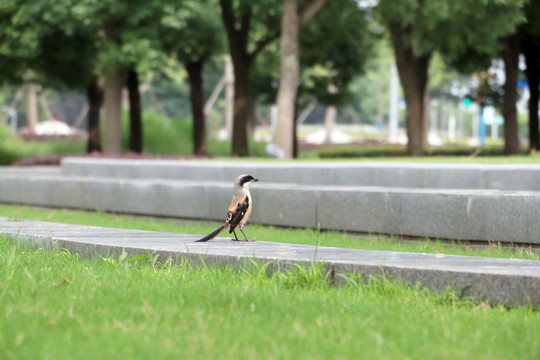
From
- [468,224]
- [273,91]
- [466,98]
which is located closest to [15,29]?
[273,91]

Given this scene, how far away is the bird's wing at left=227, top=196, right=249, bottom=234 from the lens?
25.8 feet

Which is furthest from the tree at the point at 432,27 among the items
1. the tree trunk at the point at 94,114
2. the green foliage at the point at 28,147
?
the green foliage at the point at 28,147

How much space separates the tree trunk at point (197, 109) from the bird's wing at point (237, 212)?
26053 mm

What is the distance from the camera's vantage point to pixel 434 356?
4105 mm

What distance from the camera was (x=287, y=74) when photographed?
75.9ft

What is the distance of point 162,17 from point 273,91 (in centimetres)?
987

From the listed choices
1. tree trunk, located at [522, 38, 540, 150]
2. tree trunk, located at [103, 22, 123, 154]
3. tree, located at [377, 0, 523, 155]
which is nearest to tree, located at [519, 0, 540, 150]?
tree trunk, located at [522, 38, 540, 150]

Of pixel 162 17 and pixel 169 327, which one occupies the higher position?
pixel 162 17

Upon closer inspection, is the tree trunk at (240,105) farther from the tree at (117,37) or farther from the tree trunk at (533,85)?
the tree trunk at (533,85)

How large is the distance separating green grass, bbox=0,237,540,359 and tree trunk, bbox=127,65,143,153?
25.9 meters

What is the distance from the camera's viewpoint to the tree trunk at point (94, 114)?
35.1 m

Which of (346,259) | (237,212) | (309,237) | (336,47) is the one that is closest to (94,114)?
(336,47)

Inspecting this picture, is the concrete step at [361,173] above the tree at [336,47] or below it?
below

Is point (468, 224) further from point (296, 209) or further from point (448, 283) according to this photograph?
point (448, 283)
